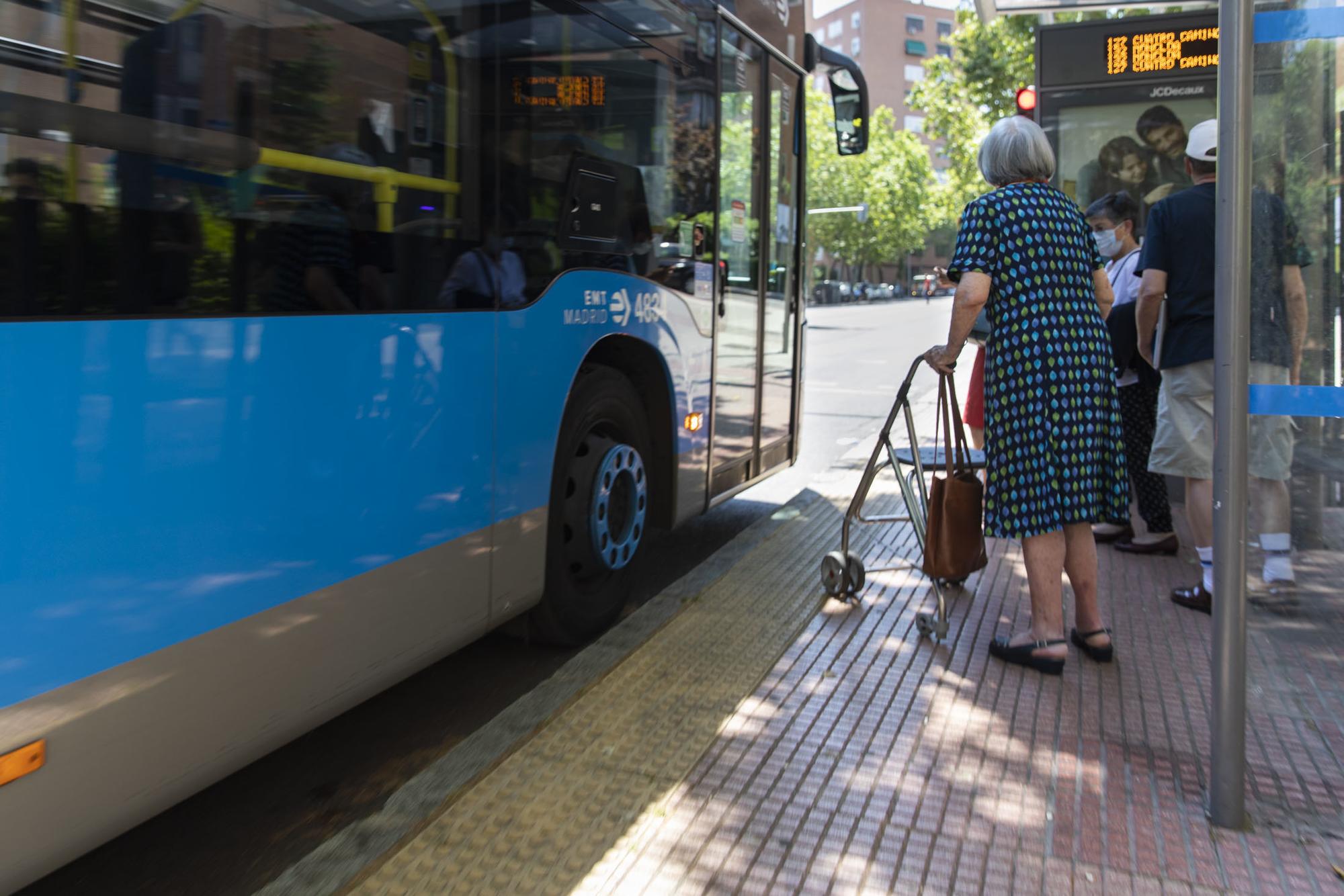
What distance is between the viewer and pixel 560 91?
4199 millimetres

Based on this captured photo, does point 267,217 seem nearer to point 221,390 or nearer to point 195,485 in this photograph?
point 221,390

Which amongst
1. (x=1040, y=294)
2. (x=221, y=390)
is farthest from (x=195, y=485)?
(x=1040, y=294)

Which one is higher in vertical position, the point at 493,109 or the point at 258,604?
the point at 493,109

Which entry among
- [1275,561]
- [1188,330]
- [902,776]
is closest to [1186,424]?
[1188,330]

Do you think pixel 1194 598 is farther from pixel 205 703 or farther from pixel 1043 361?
pixel 205 703

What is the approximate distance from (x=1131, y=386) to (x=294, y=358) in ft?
15.7

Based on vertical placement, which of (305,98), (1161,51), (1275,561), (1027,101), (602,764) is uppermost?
(1161,51)

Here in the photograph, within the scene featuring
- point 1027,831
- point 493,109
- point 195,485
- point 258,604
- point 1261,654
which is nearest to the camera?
point 195,485

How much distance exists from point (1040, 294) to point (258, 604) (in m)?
2.79

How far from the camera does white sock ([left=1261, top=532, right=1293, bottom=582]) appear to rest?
126 inches

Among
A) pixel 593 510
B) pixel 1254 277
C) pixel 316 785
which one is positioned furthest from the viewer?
pixel 593 510

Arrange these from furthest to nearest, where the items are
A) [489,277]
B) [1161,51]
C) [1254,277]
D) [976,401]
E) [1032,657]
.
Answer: [1161,51] < [976,401] < [1032,657] < [489,277] < [1254,277]

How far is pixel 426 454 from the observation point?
3.47 m

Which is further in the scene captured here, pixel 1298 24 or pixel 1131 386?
pixel 1131 386
